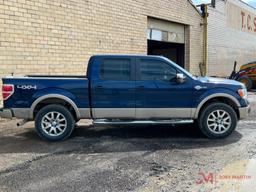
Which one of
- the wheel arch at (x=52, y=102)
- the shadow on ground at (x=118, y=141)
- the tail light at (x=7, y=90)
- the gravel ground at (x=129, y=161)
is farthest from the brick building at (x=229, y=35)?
the tail light at (x=7, y=90)

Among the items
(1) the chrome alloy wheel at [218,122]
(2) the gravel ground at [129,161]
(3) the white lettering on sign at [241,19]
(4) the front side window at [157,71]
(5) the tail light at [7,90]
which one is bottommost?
(2) the gravel ground at [129,161]

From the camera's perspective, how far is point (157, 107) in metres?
6.77

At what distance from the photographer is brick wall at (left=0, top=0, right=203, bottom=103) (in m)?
9.36

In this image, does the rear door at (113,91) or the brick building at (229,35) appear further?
the brick building at (229,35)

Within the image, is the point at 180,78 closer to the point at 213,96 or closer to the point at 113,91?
the point at 213,96

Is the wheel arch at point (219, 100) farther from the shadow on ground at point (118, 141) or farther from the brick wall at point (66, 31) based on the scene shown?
the brick wall at point (66, 31)

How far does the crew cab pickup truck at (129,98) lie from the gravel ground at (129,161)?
1.43 feet

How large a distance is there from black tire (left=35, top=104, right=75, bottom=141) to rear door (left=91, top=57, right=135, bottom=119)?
0.58 m

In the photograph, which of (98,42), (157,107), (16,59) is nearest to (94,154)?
(157,107)

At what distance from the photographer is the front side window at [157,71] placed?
679 centimetres

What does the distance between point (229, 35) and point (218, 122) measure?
17872 millimetres

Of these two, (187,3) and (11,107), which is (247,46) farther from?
(11,107)

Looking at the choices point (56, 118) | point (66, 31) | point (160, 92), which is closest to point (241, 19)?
point (66, 31)

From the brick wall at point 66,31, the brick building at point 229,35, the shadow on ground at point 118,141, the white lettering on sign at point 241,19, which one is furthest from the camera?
the white lettering on sign at point 241,19
